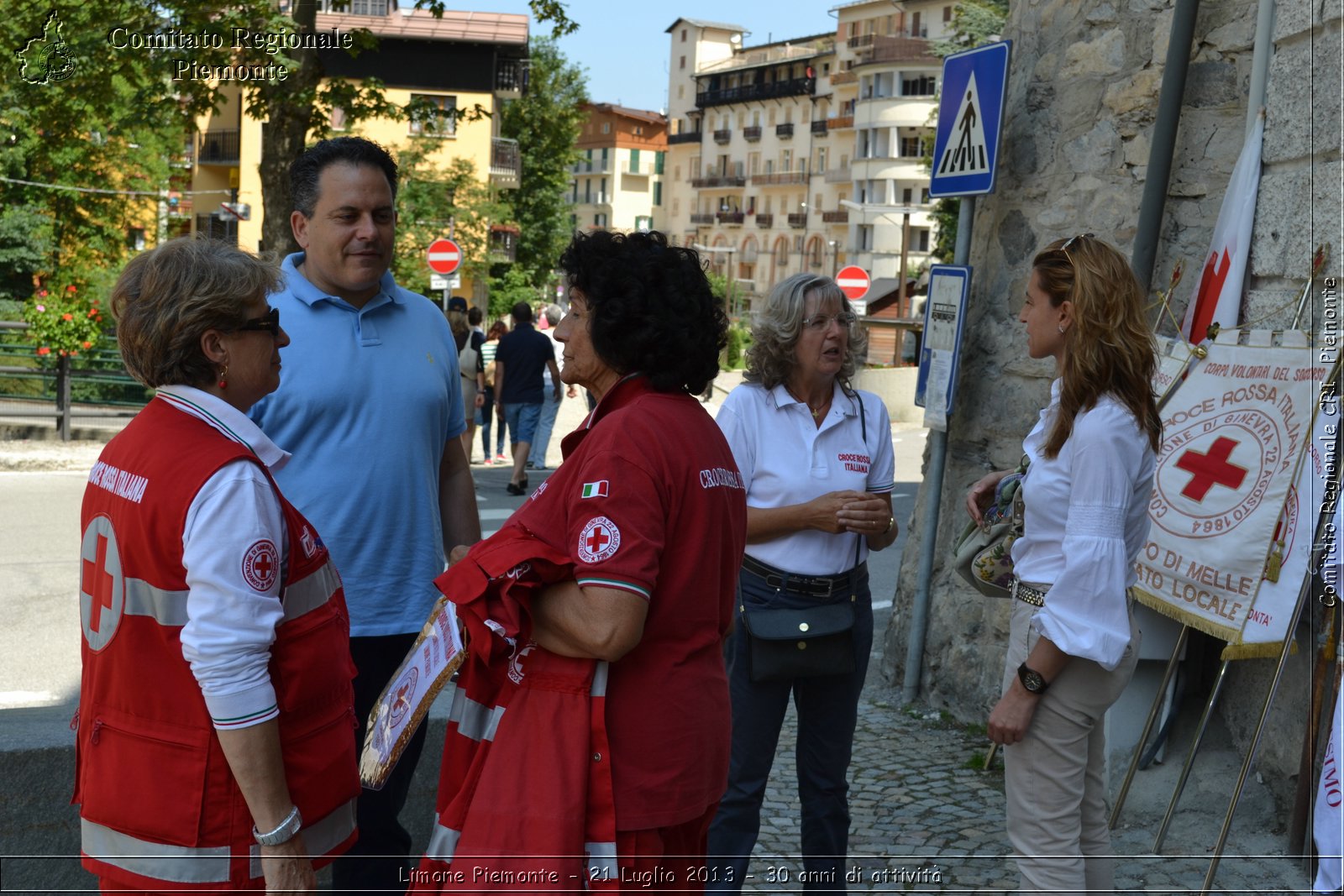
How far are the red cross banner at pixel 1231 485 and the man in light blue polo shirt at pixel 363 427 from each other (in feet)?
6.78

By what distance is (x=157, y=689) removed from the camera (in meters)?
2.24

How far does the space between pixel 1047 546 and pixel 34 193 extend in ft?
128

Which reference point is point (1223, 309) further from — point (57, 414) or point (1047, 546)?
point (57, 414)

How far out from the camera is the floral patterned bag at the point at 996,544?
11.1 ft

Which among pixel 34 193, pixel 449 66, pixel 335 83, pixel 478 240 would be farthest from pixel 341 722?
pixel 449 66

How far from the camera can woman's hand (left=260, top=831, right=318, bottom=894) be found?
88.9 inches

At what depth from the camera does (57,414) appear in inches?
577

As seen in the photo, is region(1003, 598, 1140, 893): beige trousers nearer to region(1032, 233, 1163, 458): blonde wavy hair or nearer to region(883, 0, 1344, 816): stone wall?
region(1032, 233, 1163, 458): blonde wavy hair

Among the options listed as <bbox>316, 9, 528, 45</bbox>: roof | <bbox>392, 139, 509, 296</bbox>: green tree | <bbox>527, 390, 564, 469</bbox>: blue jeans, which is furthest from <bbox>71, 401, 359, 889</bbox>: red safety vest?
<bbox>316, 9, 528, 45</bbox>: roof

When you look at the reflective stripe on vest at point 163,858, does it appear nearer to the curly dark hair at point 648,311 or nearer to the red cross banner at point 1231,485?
the curly dark hair at point 648,311

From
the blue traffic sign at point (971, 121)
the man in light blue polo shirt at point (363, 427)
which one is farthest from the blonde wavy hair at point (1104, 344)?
the blue traffic sign at point (971, 121)

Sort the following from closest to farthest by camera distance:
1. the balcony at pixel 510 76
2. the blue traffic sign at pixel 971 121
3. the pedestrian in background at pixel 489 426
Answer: the blue traffic sign at pixel 971 121, the pedestrian in background at pixel 489 426, the balcony at pixel 510 76

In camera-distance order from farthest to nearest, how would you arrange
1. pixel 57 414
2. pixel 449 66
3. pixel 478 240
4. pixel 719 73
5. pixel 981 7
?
pixel 719 73, pixel 449 66, pixel 478 240, pixel 981 7, pixel 57 414

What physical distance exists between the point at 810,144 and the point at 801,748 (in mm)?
82870
